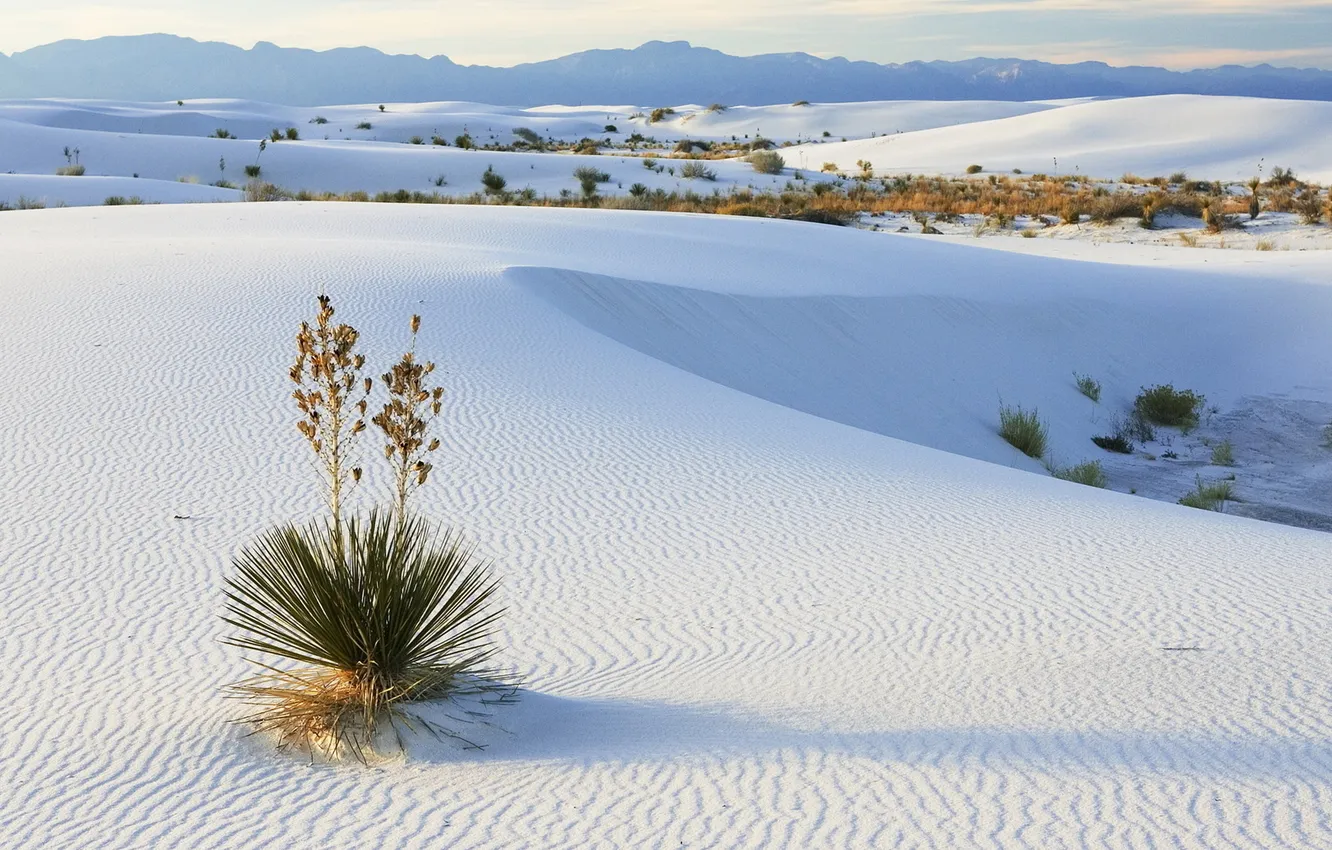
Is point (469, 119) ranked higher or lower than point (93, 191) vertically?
higher

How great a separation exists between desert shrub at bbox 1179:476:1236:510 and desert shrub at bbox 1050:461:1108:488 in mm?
698

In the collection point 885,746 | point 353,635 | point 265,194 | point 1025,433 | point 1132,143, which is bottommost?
point 1025,433

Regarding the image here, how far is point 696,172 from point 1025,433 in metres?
25.0

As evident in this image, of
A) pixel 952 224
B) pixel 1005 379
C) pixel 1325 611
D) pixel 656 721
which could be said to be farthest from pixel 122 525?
pixel 952 224

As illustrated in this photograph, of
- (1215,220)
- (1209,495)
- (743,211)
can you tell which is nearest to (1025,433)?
(1209,495)

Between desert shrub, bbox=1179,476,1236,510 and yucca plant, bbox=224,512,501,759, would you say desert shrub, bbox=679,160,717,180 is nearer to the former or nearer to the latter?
desert shrub, bbox=1179,476,1236,510

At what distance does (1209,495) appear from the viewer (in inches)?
417

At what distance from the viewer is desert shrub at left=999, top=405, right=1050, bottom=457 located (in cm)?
1193

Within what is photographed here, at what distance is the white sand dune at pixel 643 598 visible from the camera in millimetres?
3395

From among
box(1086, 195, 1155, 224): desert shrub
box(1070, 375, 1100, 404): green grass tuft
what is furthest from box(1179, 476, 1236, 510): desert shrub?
box(1086, 195, 1155, 224): desert shrub

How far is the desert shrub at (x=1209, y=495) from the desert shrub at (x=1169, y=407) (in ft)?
6.95

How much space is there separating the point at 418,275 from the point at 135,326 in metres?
2.78

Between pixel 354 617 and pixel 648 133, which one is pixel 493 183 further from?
pixel 648 133

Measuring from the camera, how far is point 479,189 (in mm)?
32281
